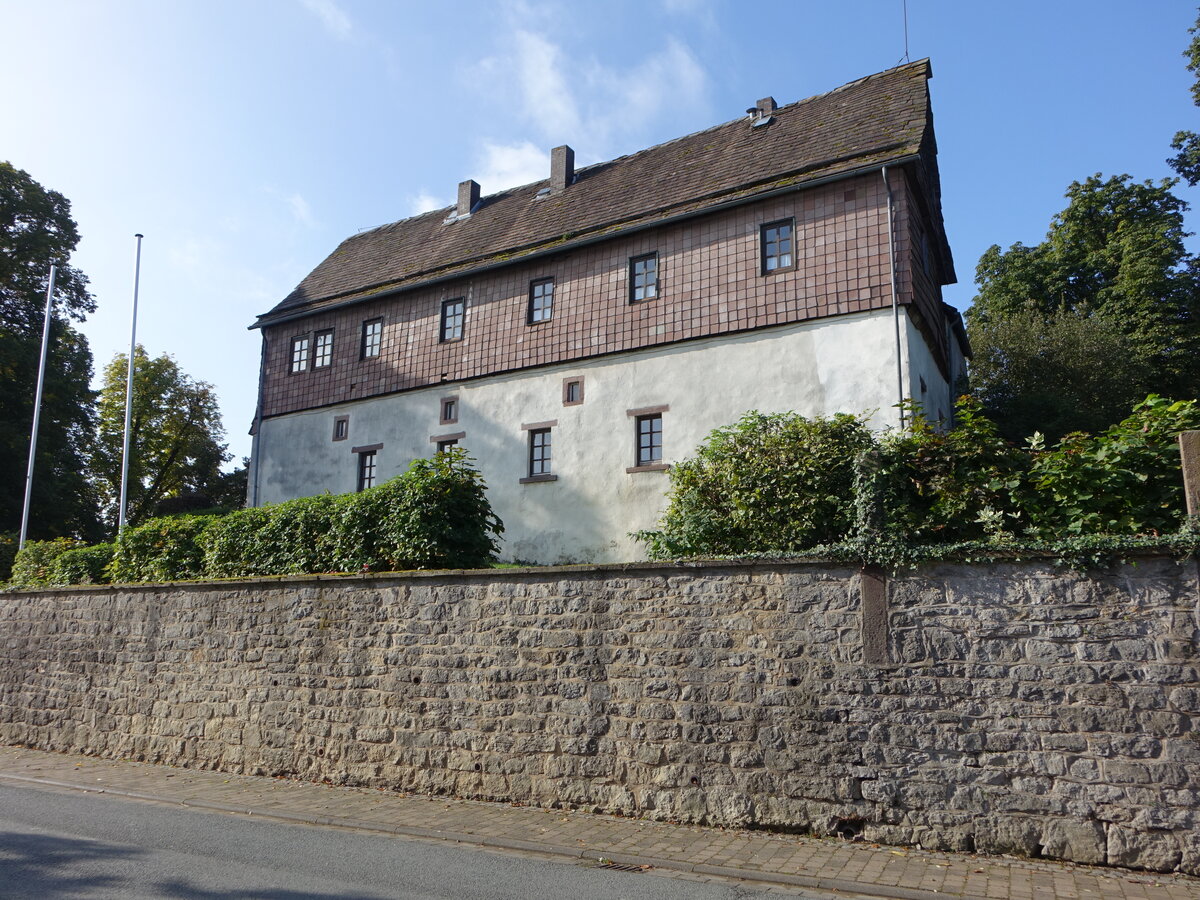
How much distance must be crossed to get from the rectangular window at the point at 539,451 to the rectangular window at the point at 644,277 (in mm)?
3523

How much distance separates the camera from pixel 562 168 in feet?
79.3

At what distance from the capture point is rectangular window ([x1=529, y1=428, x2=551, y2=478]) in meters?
20.3

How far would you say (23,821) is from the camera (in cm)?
927

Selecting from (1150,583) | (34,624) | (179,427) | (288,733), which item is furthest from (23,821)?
(179,427)

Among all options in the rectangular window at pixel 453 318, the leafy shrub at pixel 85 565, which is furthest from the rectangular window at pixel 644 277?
the leafy shrub at pixel 85 565

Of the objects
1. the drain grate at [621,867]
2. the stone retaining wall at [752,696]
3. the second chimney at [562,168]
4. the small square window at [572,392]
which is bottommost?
the drain grate at [621,867]

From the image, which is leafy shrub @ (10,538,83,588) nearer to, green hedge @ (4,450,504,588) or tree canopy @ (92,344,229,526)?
green hedge @ (4,450,504,588)

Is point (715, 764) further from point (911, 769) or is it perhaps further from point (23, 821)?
point (23, 821)

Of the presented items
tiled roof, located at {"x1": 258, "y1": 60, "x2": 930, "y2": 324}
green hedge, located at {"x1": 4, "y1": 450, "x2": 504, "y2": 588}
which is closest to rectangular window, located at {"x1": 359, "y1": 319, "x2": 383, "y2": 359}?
tiled roof, located at {"x1": 258, "y1": 60, "x2": 930, "y2": 324}

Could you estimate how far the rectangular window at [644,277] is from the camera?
19.4 meters

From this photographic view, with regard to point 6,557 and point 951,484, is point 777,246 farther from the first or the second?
point 6,557

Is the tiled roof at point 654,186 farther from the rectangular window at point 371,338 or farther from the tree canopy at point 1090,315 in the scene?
the tree canopy at point 1090,315

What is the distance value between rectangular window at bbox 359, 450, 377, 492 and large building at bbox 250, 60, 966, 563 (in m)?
0.05

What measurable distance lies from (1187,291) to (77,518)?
38309mm
